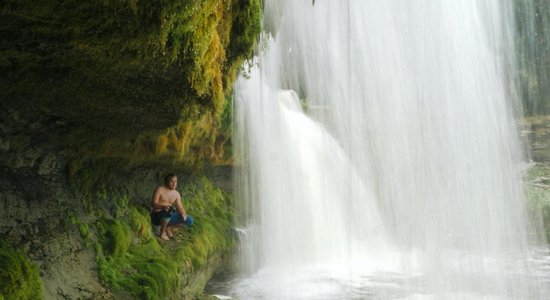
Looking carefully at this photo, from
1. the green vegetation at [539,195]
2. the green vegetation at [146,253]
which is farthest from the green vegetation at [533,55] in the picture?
the green vegetation at [146,253]

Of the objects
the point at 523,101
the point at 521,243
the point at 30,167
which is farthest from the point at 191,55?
the point at 523,101

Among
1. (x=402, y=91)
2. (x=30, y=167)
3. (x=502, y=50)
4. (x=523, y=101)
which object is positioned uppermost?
(x=502, y=50)

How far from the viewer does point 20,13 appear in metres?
2.76

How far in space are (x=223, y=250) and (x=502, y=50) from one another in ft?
51.9

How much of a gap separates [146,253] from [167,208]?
3.48ft

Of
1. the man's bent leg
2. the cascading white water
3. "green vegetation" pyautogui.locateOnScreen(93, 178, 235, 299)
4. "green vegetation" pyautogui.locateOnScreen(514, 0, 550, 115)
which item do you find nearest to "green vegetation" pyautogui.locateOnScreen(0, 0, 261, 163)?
"green vegetation" pyautogui.locateOnScreen(93, 178, 235, 299)

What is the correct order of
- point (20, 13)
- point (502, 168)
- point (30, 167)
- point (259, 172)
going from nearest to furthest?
point (20, 13), point (30, 167), point (259, 172), point (502, 168)

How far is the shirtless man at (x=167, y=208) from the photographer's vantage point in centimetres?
752

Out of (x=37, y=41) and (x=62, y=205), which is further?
(x=62, y=205)

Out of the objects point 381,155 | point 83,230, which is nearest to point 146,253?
point 83,230

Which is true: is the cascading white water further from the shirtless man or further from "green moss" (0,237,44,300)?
"green moss" (0,237,44,300)

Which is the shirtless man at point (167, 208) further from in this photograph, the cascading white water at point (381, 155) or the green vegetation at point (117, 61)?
the cascading white water at point (381, 155)

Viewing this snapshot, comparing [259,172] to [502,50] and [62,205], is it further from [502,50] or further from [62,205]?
[502,50]

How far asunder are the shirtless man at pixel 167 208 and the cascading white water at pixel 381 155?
3.30 meters
